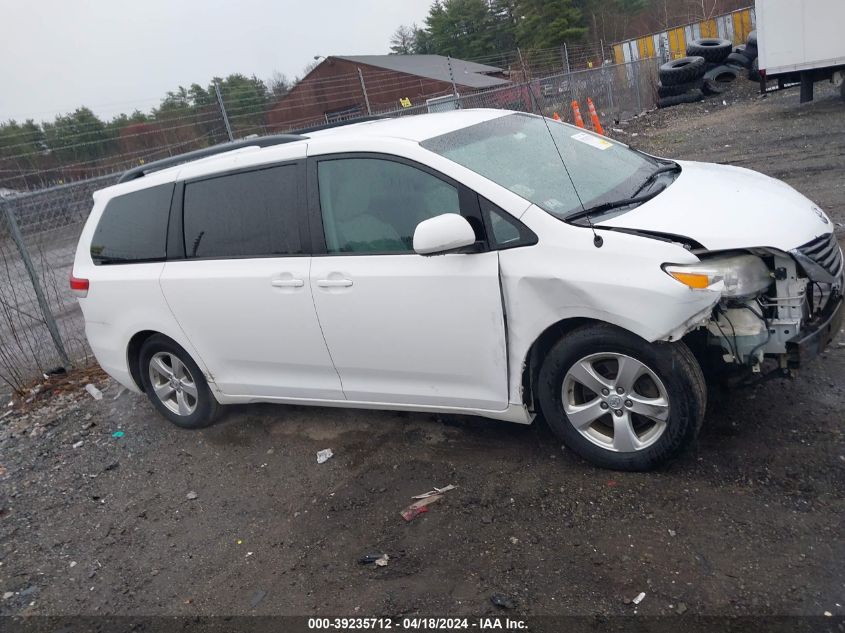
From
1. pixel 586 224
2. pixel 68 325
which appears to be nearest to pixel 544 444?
pixel 586 224

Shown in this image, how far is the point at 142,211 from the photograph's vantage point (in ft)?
16.9

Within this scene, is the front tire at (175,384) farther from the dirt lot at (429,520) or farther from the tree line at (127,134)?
the tree line at (127,134)

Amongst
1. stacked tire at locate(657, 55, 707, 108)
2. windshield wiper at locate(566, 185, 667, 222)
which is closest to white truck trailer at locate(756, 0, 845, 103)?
stacked tire at locate(657, 55, 707, 108)

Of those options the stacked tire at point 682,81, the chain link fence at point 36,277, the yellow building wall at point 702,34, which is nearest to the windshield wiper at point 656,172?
the chain link fence at point 36,277

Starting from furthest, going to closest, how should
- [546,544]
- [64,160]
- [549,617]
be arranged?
1. [64,160]
2. [546,544]
3. [549,617]

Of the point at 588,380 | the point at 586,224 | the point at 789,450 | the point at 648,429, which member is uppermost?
the point at 586,224

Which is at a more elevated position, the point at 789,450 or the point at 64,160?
the point at 64,160

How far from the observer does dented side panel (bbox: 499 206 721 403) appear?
3139 mm

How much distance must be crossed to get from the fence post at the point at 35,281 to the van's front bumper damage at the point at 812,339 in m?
6.64

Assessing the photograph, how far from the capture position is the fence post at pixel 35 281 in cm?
681

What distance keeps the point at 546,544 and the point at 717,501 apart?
2.67 ft

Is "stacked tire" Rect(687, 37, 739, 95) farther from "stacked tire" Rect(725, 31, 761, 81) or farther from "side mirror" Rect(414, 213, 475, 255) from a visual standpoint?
"side mirror" Rect(414, 213, 475, 255)

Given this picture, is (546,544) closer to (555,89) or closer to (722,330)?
(722,330)

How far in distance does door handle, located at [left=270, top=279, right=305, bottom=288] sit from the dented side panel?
1279mm
